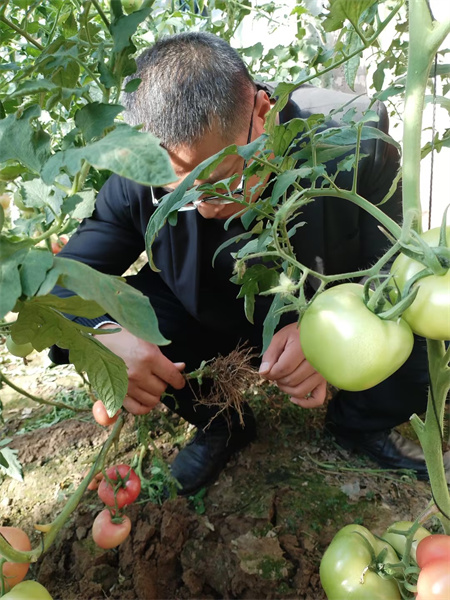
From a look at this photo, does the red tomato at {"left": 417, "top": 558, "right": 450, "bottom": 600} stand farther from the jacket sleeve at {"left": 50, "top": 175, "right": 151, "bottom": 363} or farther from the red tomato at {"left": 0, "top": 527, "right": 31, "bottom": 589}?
the jacket sleeve at {"left": 50, "top": 175, "right": 151, "bottom": 363}

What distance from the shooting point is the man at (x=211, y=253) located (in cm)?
87

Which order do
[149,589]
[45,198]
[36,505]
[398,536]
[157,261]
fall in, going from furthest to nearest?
1. [157,261]
2. [36,505]
3. [149,589]
4. [398,536]
5. [45,198]

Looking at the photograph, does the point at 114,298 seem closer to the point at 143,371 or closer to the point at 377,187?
the point at 143,371

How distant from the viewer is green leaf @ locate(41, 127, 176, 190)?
0.32 metres

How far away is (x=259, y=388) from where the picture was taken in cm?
152

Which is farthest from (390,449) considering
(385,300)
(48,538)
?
(385,300)

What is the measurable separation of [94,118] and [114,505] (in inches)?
33.6

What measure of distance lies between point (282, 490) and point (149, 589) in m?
0.37

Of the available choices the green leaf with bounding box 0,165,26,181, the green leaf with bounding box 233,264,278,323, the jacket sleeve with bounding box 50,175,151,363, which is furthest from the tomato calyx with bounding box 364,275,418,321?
the jacket sleeve with bounding box 50,175,151,363

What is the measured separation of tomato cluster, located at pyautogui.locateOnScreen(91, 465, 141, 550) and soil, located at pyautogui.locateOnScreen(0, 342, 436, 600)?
0.27 feet

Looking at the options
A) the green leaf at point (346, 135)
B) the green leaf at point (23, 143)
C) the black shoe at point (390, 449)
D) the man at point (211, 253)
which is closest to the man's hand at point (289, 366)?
the man at point (211, 253)

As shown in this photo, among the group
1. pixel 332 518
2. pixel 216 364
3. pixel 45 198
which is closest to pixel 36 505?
pixel 216 364

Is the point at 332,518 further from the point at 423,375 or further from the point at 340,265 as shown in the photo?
the point at 340,265

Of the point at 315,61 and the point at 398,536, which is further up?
the point at 315,61
